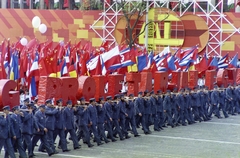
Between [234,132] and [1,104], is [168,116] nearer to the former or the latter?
[234,132]

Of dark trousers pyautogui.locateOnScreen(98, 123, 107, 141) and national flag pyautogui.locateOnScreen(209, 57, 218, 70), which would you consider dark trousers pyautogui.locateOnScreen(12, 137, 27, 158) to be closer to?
dark trousers pyautogui.locateOnScreen(98, 123, 107, 141)

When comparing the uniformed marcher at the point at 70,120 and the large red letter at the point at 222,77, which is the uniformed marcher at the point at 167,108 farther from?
the uniformed marcher at the point at 70,120

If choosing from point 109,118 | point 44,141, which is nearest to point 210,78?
point 109,118

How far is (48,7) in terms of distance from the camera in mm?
41500

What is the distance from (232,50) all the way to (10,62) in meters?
16.9

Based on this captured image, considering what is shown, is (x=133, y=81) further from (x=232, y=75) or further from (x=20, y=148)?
(x=232, y=75)

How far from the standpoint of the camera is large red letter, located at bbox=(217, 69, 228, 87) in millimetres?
24500

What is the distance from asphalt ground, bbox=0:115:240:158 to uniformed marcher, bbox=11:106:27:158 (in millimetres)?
734

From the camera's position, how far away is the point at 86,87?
17.4 metres

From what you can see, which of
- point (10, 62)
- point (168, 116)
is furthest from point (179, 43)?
point (10, 62)

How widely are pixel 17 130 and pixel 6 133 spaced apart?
38cm

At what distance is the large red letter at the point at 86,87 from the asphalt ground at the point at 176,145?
1.39 meters

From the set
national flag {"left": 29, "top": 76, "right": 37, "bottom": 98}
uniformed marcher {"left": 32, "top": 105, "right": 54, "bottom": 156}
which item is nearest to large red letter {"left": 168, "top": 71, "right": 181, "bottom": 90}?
national flag {"left": 29, "top": 76, "right": 37, "bottom": 98}

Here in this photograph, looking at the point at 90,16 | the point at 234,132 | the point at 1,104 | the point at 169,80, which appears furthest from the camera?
the point at 90,16
